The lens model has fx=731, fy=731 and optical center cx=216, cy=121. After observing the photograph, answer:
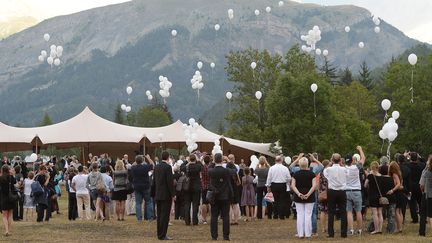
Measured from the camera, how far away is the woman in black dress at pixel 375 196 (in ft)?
47.3

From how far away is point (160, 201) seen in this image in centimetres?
1405

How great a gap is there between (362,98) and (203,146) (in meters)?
32.9

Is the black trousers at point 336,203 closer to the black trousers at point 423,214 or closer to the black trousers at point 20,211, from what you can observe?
the black trousers at point 423,214

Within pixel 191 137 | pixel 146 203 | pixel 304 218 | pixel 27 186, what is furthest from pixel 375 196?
pixel 191 137

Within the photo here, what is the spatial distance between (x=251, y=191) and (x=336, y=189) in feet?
18.7

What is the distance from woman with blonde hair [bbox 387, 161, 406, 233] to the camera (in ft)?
47.2

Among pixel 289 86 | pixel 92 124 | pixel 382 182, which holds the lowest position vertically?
pixel 382 182

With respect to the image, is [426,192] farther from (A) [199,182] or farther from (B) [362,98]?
(B) [362,98]

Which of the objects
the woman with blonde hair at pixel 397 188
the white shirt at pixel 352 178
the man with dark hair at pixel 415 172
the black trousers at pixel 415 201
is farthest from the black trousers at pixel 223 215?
the black trousers at pixel 415 201

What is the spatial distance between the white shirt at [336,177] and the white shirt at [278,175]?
3.71 meters

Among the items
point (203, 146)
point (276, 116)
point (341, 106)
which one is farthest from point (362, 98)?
point (203, 146)

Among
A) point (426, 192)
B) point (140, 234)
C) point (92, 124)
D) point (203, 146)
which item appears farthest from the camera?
point (203, 146)

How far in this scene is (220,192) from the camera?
13656 millimetres

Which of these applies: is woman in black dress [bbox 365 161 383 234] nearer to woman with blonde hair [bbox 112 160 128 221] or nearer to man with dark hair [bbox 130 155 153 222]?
man with dark hair [bbox 130 155 153 222]
